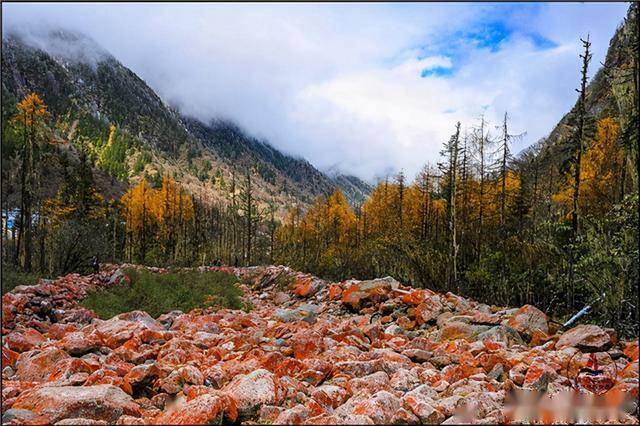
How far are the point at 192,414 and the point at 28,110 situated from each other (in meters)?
21.1

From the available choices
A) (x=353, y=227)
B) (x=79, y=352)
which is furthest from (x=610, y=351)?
(x=353, y=227)

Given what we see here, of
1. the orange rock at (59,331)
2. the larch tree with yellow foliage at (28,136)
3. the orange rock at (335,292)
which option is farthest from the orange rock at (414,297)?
the larch tree with yellow foliage at (28,136)

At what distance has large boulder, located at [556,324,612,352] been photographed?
496cm

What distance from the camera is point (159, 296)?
12938 millimetres

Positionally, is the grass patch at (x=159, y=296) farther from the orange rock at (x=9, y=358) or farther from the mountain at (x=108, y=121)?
the mountain at (x=108, y=121)

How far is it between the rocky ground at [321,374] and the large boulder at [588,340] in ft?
0.06

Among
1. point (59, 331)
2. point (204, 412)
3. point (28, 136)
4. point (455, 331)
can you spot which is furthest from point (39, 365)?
point (28, 136)

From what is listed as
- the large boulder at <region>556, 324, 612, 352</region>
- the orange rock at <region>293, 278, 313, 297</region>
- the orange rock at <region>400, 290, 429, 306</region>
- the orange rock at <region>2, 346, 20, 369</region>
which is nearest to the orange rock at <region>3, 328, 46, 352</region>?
the orange rock at <region>2, 346, 20, 369</region>

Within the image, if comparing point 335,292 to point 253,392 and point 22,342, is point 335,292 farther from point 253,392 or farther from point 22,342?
point 253,392

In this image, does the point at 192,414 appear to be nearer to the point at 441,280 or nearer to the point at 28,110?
the point at 441,280

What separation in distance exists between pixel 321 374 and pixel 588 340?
354 cm

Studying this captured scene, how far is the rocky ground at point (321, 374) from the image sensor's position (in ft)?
10.1

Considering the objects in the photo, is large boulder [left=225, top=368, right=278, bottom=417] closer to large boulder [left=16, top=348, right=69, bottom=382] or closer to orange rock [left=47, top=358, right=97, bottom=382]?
orange rock [left=47, top=358, right=97, bottom=382]

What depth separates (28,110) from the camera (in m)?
18.6
